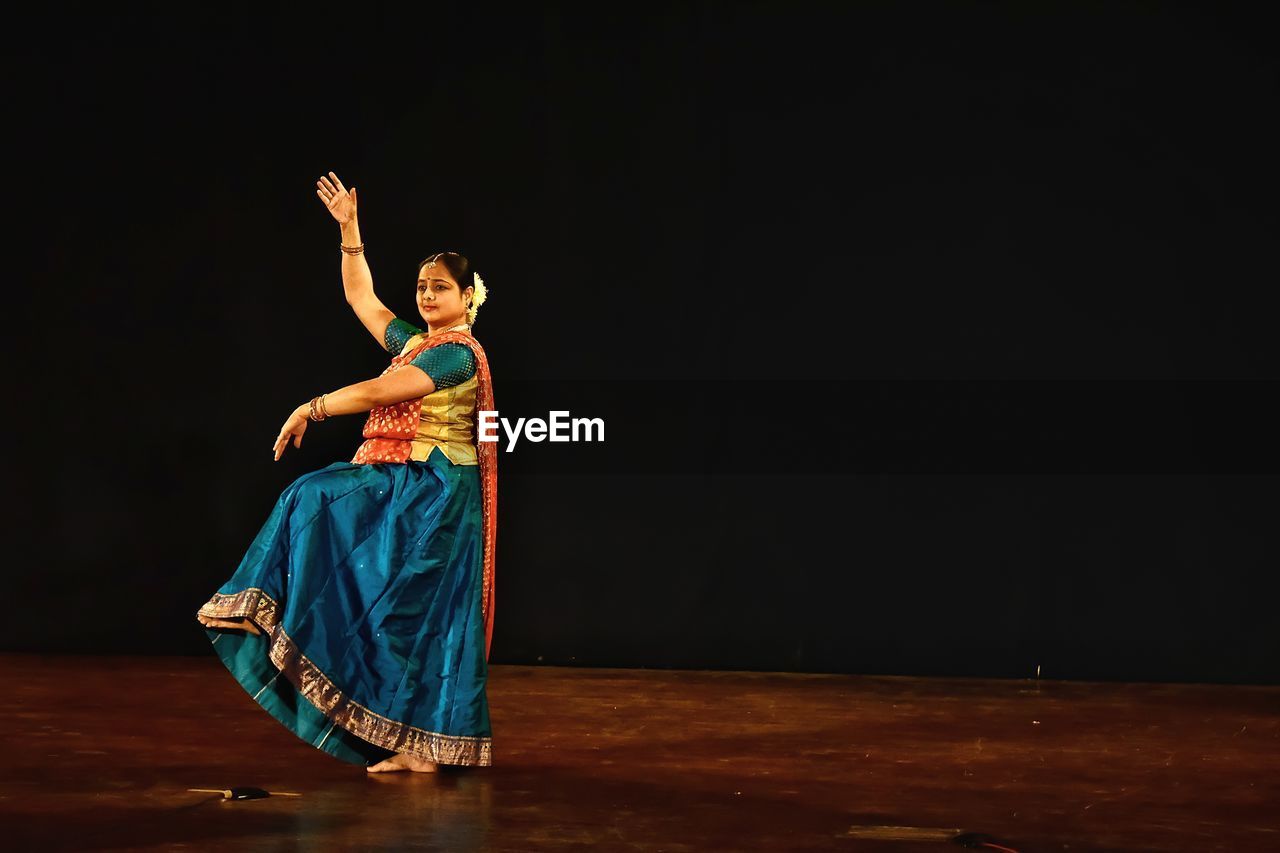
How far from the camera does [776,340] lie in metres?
5.80

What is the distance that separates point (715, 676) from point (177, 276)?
2.59 metres

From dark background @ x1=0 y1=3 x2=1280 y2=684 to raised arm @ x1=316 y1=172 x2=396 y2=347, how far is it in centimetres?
169

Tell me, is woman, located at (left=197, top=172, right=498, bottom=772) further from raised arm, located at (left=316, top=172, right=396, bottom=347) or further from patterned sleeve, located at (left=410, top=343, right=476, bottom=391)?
raised arm, located at (left=316, top=172, right=396, bottom=347)

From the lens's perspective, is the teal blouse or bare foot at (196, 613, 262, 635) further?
the teal blouse

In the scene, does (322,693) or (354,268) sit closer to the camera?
(322,693)

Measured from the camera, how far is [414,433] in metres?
3.94

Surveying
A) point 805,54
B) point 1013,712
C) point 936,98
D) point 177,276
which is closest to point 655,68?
point 805,54

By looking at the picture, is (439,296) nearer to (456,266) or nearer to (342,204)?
(456,266)

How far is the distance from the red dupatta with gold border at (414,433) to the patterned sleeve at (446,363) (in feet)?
0.07

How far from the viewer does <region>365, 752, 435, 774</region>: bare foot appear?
3.80 meters

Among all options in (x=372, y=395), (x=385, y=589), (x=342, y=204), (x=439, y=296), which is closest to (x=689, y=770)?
(x=385, y=589)

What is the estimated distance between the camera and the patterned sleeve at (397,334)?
4133 millimetres

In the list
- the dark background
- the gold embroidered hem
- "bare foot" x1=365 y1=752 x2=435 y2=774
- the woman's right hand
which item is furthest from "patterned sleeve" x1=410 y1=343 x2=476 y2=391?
the dark background

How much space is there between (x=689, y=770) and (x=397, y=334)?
4.42ft
